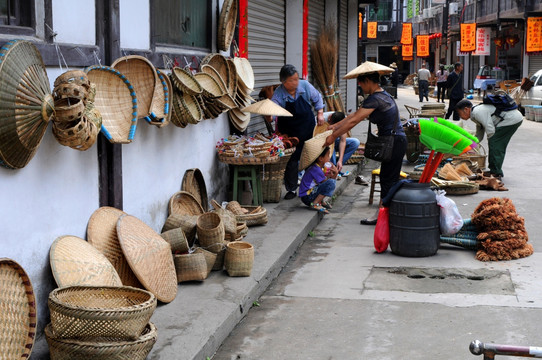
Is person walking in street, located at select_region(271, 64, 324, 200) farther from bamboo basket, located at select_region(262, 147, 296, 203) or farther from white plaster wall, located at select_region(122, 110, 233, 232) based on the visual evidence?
white plaster wall, located at select_region(122, 110, 233, 232)

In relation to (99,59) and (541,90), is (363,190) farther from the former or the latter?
(541,90)

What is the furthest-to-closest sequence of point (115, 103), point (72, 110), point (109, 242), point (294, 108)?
1. point (294, 108)
2. point (115, 103)
3. point (109, 242)
4. point (72, 110)

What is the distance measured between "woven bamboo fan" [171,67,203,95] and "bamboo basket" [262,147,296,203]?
203 cm

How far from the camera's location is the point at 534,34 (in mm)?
28344

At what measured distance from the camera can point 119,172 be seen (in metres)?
5.36

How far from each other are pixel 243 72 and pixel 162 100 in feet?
8.60

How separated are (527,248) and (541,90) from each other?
18.1 metres

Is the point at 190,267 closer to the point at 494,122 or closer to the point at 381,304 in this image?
the point at 381,304

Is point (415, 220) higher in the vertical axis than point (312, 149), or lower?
lower

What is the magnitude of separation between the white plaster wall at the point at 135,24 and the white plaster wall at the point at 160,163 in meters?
0.65

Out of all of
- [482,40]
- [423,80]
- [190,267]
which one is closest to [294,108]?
[190,267]

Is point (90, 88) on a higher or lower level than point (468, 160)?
higher

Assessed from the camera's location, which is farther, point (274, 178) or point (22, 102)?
point (274, 178)

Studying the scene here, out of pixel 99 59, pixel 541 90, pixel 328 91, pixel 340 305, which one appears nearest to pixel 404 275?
pixel 340 305
